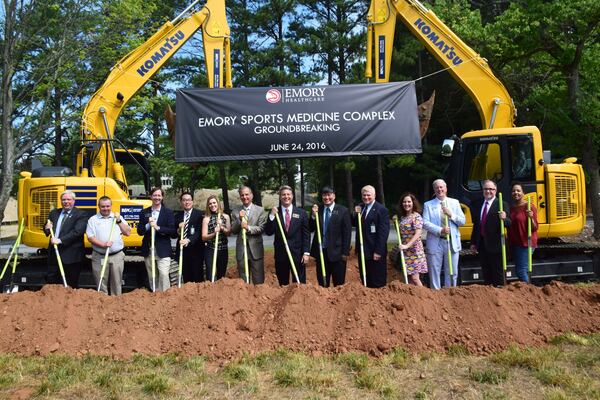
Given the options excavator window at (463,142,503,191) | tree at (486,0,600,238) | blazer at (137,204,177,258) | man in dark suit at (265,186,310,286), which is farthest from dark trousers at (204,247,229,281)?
tree at (486,0,600,238)

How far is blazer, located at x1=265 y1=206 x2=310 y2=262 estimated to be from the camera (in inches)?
270

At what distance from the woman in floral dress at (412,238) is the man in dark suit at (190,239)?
9.40 ft

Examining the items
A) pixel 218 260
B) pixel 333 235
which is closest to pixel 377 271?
pixel 333 235

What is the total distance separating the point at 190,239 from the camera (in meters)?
6.98

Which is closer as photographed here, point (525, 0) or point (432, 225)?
point (432, 225)

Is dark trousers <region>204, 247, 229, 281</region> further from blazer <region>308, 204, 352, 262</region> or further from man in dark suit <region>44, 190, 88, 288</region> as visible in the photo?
man in dark suit <region>44, 190, 88, 288</region>

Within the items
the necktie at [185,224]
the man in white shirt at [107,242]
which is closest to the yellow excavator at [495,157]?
the necktie at [185,224]

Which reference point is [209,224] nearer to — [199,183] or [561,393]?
[561,393]

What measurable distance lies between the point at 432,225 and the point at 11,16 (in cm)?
1186

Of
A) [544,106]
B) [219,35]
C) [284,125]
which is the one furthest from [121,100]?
[544,106]

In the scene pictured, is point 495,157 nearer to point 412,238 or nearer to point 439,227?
point 439,227

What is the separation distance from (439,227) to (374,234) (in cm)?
86

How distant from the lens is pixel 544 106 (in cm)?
A: 1533

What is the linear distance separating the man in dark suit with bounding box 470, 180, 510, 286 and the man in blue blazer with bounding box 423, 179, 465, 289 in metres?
0.31
